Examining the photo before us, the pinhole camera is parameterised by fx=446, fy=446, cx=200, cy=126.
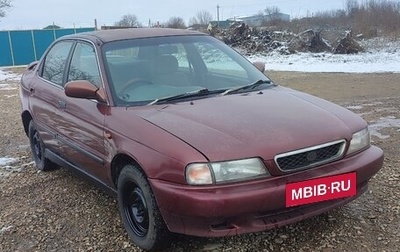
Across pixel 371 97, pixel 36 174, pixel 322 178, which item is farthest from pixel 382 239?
pixel 371 97

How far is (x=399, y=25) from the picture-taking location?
2234cm

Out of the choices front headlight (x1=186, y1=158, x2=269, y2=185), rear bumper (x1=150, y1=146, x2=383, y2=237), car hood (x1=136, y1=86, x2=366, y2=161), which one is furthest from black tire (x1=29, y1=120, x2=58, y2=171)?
front headlight (x1=186, y1=158, x2=269, y2=185)

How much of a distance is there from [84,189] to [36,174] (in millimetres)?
940

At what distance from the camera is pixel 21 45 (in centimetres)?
2552

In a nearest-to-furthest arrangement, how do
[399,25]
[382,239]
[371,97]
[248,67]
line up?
[382,239]
[248,67]
[371,97]
[399,25]

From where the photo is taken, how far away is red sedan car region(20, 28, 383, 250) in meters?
2.62

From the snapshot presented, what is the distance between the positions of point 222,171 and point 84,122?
5.02 feet

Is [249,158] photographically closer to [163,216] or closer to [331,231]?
[163,216]

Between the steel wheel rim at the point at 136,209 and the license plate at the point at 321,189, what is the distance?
0.99m

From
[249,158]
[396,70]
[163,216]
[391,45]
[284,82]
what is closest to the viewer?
[249,158]

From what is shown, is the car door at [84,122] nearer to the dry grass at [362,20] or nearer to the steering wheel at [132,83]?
the steering wheel at [132,83]

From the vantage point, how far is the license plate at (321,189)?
2.68m

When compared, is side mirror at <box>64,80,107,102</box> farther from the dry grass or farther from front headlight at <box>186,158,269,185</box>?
the dry grass

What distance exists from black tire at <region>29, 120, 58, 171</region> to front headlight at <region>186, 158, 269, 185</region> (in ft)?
9.01
